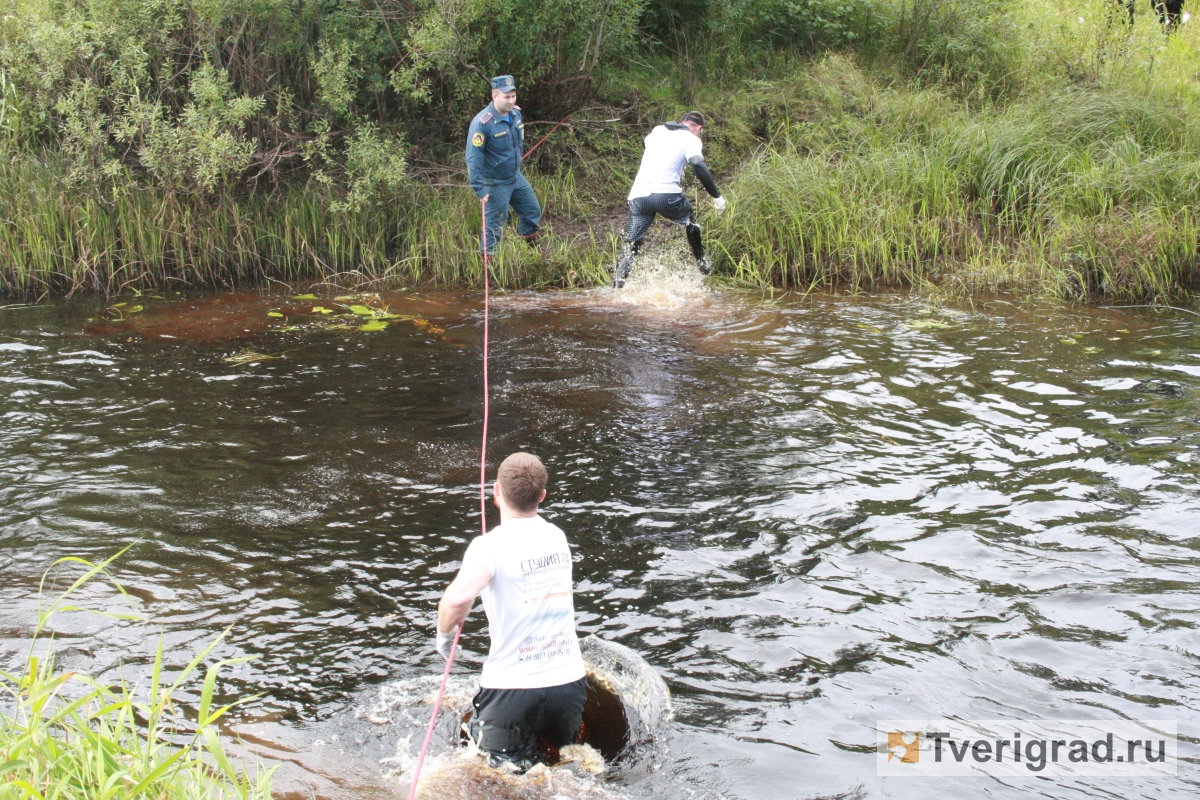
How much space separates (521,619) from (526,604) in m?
0.06

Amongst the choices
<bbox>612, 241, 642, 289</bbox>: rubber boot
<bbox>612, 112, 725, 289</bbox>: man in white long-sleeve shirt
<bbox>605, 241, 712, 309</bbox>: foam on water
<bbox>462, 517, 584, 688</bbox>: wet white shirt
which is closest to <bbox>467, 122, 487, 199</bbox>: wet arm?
<bbox>612, 112, 725, 289</bbox>: man in white long-sleeve shirt

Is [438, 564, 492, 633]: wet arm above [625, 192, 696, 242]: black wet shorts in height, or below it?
below

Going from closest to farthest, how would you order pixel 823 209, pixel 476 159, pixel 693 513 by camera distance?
pixel 693 513 → pixel 476 159 → pixel 823 209

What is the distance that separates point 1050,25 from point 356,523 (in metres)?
13.8

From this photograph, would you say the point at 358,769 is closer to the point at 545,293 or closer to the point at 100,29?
the point at 545,293

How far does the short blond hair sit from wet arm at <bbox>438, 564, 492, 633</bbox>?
28 centimetres

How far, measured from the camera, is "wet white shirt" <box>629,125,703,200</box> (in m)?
10.1

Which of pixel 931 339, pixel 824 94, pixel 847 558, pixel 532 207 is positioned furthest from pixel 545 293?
pixel 847 558

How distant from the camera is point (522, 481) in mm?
3559

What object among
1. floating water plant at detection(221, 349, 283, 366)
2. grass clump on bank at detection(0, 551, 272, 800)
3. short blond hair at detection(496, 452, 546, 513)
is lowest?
grass clump on bank at detection(0, 551, 272, 800)

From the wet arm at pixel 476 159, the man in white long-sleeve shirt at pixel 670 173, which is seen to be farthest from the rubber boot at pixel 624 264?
the wet arm at pixel 476 159

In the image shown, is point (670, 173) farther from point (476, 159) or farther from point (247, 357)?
point (247, 357)

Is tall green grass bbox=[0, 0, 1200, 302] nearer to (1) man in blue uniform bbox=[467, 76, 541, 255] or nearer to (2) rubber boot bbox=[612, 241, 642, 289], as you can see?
(2) rubber boot bbox=[612, 241, 642, 289]

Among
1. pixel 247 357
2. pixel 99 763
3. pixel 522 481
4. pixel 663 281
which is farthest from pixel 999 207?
pixel 99 763
